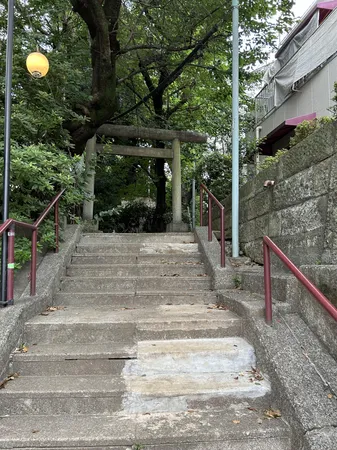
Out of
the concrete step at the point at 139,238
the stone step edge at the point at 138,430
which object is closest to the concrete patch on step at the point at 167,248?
the concrete step at the point at 139,238

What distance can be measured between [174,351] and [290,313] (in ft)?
3.52

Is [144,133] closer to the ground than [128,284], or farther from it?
farther from it

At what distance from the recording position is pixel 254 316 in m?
3.12

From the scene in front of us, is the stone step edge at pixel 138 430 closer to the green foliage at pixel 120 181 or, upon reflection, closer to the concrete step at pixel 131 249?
the concrete step at pixel 131 249

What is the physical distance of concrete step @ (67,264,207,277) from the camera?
194 inches

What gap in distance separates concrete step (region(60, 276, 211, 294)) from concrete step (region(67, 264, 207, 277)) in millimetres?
271

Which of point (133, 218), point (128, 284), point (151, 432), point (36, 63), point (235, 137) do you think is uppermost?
point (36, 63)

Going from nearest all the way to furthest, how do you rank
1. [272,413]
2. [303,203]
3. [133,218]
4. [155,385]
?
1. [272,413]
2. [155,385]
3. [303,203]
4. [133,218]

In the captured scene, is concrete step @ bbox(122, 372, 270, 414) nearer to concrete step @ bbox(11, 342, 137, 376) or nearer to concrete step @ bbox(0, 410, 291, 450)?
concrete step @ bbox(0, 410, 291, 450)

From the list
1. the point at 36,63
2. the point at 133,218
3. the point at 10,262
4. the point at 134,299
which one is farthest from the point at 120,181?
the point at 10,262

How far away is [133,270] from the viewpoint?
16.3 ft

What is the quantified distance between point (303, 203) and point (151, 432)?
2818mm

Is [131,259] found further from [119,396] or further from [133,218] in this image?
[133,218]

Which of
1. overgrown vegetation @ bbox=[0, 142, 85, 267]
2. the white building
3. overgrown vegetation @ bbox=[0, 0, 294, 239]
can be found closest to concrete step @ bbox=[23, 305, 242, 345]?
overgrown vegetation @ bbox=[0, 142, 85, 267]
